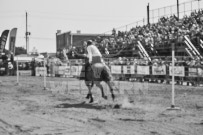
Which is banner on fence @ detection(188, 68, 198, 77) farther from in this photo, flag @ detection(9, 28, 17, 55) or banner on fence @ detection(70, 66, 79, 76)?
flag @ detection(9, 28, 17, 55)

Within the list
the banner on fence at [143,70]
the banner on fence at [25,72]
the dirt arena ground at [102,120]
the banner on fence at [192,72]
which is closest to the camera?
the dirt arena ground at [102,120]

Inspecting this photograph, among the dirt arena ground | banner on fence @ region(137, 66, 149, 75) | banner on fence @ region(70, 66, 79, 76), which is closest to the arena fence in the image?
banner on fence @ region(137, 66, 149, 75)

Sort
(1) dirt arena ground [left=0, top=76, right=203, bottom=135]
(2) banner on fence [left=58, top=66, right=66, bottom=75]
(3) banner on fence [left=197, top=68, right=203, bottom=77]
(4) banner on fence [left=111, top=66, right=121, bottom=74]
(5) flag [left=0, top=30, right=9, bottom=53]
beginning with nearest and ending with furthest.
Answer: (1) dirt arena ground [left=0, top=76, right=203, bottom=135] → (3) banner on fence [left=197, top=68, right=203, bottom=77] → (4) banner on fence [left=111, top=66, right=121, bottom=74] → (5) flag [left=0, top=30, right=9, bottom=53] → (2) banner on fence [left=58, top=66, right=66, bottom=75]

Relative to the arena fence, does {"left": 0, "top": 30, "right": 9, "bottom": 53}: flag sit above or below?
above

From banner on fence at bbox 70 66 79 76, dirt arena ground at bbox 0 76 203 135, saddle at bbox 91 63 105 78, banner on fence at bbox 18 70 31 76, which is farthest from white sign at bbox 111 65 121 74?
banner on fence at bbox 18 70 31 76

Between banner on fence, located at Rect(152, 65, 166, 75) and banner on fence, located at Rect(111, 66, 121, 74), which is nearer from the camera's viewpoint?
banner on fence, located at Rect(152, 65, 166, 75)

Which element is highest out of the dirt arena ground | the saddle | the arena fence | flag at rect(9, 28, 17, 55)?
flag at rect(9, 28, 17, 55)

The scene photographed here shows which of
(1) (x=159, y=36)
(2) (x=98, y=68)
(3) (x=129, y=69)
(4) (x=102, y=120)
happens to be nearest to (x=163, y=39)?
(1) (x=159, y=36)

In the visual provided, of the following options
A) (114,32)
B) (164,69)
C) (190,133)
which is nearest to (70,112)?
(190,133)

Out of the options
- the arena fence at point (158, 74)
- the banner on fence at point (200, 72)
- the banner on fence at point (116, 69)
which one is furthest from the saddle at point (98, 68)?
the banner on fence at point (116, 69)

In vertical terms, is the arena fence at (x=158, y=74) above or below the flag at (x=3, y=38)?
below

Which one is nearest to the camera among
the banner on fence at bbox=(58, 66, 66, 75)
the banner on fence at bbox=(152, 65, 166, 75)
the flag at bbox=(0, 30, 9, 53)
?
the banner on fence at bbox=(152, 65, 166, 75)

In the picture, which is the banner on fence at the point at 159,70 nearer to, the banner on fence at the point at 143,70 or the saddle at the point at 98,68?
the banner on fence at the point at 143,70

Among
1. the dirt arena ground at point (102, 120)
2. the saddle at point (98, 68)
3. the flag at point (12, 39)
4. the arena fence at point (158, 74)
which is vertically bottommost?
the dirt arena ground at point (102, 120)
